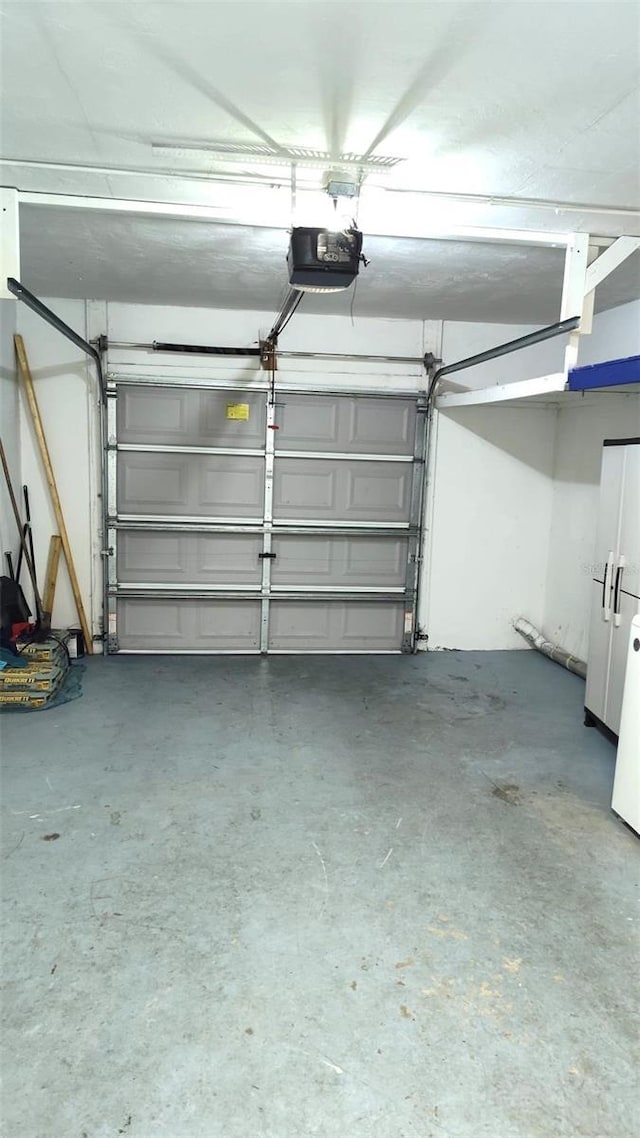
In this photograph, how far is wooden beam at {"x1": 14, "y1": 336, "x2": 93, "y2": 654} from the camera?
480cm

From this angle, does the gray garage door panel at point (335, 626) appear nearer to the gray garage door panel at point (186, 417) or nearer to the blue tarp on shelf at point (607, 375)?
the gray garage door panel at point (186, 417)

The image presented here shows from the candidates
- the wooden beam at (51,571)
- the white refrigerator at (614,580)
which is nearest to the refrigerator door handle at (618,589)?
the white refrigerator at (614,580)

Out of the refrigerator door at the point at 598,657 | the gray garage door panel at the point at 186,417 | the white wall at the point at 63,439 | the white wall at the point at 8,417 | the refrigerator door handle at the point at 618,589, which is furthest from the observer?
the gray garage door panel at the point at 186,417

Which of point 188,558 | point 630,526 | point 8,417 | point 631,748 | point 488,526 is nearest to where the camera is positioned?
point 631,748

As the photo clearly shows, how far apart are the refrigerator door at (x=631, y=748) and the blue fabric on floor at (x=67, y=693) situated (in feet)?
10.4

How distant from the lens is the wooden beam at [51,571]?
5.05 metres

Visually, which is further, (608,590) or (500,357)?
(500,357)

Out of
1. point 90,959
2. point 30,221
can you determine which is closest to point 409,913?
point 90,959

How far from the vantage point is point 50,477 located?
492cm

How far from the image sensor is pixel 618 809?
2.96 m

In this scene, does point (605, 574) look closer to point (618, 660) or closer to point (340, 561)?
point (618, 660)

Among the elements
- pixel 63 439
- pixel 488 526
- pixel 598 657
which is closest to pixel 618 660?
pixel 598 657

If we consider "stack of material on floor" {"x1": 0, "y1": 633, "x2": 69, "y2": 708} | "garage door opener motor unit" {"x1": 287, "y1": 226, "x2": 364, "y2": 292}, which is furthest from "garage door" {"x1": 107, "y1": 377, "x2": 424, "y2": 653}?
"garage door opener motor unit" {"x1": 287, "y1": 226, "x2": 364, "y2": 292}

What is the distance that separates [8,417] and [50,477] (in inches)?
19.5
